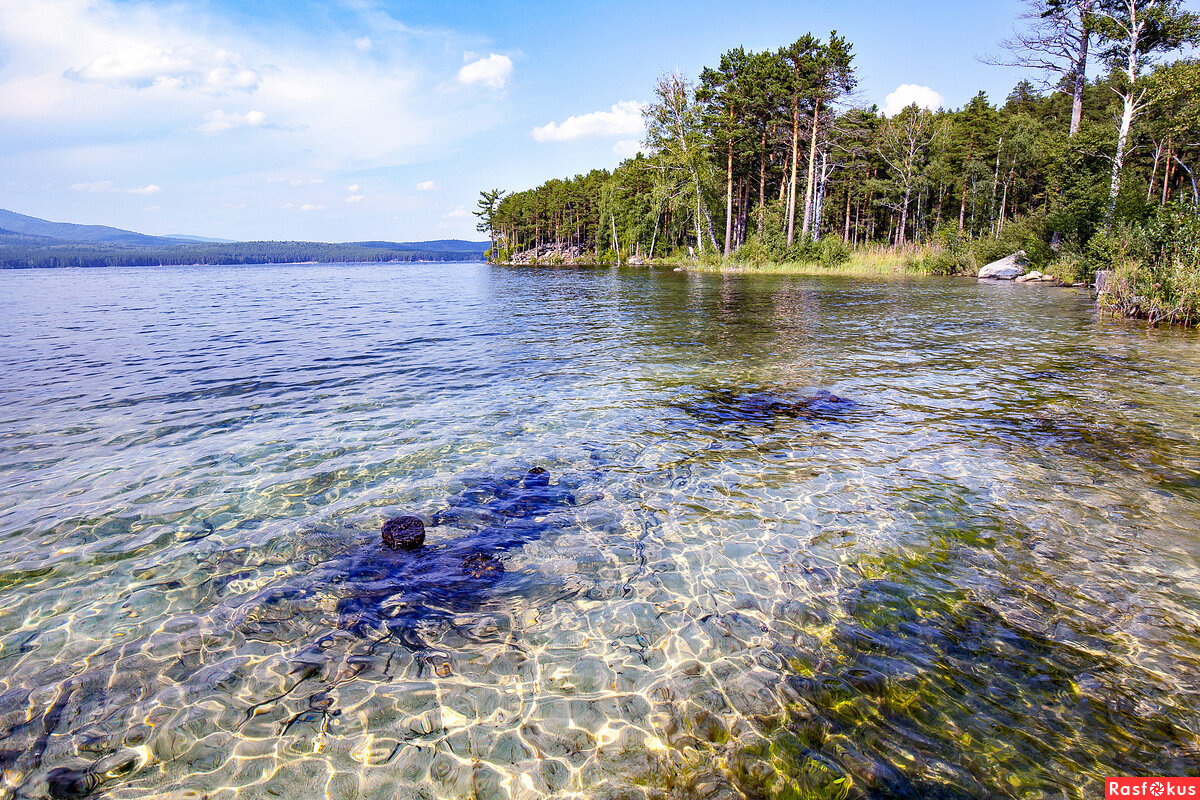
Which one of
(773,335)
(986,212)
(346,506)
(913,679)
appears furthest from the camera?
(986,212)

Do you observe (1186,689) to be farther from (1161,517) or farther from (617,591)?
(617,591)

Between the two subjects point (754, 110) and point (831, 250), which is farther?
point (754, 110)

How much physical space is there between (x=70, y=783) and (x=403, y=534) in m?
2.96

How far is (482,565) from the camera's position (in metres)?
5.52

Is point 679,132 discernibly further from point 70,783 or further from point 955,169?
point 70,783

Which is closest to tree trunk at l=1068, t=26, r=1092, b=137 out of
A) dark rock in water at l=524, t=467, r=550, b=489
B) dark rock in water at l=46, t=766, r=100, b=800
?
dark rock in water at l=524, t=467, r=550, b=489

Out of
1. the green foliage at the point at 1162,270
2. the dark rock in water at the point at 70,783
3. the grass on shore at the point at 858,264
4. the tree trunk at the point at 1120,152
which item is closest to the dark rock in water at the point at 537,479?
the dark rock in water at the point at 70,783

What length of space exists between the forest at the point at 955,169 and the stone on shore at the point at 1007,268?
1.01m

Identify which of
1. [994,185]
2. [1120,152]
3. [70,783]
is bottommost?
[70,783]

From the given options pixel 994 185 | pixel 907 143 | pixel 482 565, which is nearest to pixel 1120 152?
pixel 994 185

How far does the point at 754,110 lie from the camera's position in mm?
49938

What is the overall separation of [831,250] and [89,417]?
1906 inches

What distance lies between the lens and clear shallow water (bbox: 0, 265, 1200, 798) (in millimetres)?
3375

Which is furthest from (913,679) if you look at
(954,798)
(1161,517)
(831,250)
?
(831,250)
